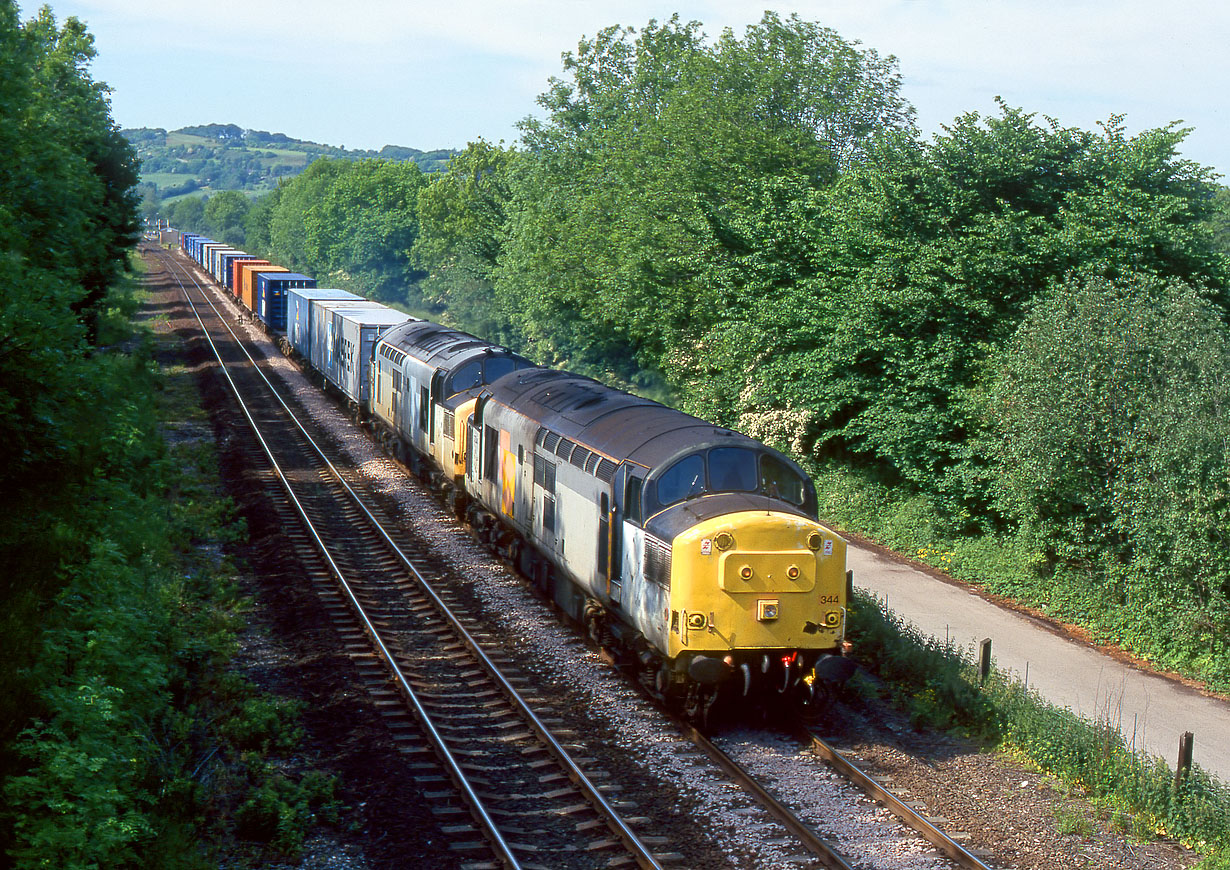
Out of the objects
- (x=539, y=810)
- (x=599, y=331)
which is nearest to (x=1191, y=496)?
(x=539, y=810)

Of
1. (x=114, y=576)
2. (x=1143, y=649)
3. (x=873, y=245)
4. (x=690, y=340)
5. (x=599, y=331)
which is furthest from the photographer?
(x=599, y=331)

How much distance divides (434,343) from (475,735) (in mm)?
17177

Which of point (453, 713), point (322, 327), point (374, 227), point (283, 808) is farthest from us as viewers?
point (374, 227)

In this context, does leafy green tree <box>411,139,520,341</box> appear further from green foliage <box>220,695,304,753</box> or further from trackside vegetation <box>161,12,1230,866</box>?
green foliage <box>220,695,304,753</box>

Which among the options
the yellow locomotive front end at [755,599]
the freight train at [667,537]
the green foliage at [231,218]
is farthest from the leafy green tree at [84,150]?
the green foliage at [231,218]

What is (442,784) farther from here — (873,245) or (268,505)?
(873,245)

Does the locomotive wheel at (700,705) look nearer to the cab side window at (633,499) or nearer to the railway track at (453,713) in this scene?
the railway track at (453,713)

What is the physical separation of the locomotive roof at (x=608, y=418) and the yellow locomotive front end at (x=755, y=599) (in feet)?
5.16

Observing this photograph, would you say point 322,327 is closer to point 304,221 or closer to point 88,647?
point 88,647

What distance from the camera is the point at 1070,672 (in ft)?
59.9

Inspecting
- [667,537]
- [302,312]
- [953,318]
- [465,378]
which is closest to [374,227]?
[302,312]

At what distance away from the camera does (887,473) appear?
1093 inches

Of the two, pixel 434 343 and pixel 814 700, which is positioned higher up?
pixel 434 343

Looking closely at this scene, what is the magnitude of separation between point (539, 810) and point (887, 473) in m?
17.8
